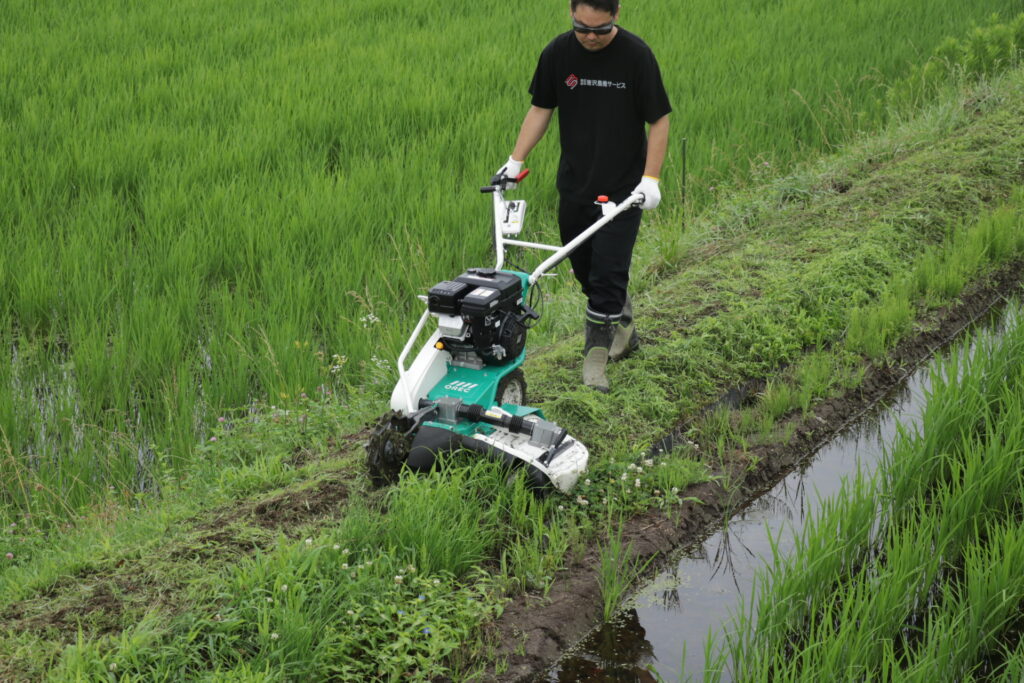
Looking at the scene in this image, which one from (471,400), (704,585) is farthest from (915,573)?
(471,400)

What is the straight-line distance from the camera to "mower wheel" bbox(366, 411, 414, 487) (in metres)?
3.38

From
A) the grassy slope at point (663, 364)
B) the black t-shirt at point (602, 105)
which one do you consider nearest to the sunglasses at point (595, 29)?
the black t-shirt at point (602, 105)

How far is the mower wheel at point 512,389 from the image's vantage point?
3.58 m

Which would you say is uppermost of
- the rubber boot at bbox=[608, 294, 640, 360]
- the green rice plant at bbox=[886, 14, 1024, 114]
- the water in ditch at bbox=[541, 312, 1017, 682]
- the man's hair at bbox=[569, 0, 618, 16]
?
the man's hair at bbox=[569, 0, 618, 16]

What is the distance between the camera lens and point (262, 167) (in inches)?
258

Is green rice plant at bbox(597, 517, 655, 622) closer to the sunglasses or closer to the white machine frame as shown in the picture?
the white machine frame

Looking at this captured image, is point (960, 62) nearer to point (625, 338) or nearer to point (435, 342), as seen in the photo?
point (625, 338)

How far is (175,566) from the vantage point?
3092 mm

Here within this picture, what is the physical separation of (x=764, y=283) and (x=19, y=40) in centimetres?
683

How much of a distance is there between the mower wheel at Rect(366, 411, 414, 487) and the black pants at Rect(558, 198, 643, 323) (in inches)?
Answer: 43.5

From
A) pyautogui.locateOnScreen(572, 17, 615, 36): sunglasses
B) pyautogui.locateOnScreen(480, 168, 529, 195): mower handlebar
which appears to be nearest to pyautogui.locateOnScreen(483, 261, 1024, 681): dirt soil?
pyautogui.locateOnScreen(480, 168, 529, 195): mower handlebar

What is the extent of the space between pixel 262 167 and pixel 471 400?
3.69 metres

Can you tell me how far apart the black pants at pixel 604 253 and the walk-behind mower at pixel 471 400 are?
563 millimetres

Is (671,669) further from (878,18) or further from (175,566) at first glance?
(878,18)
